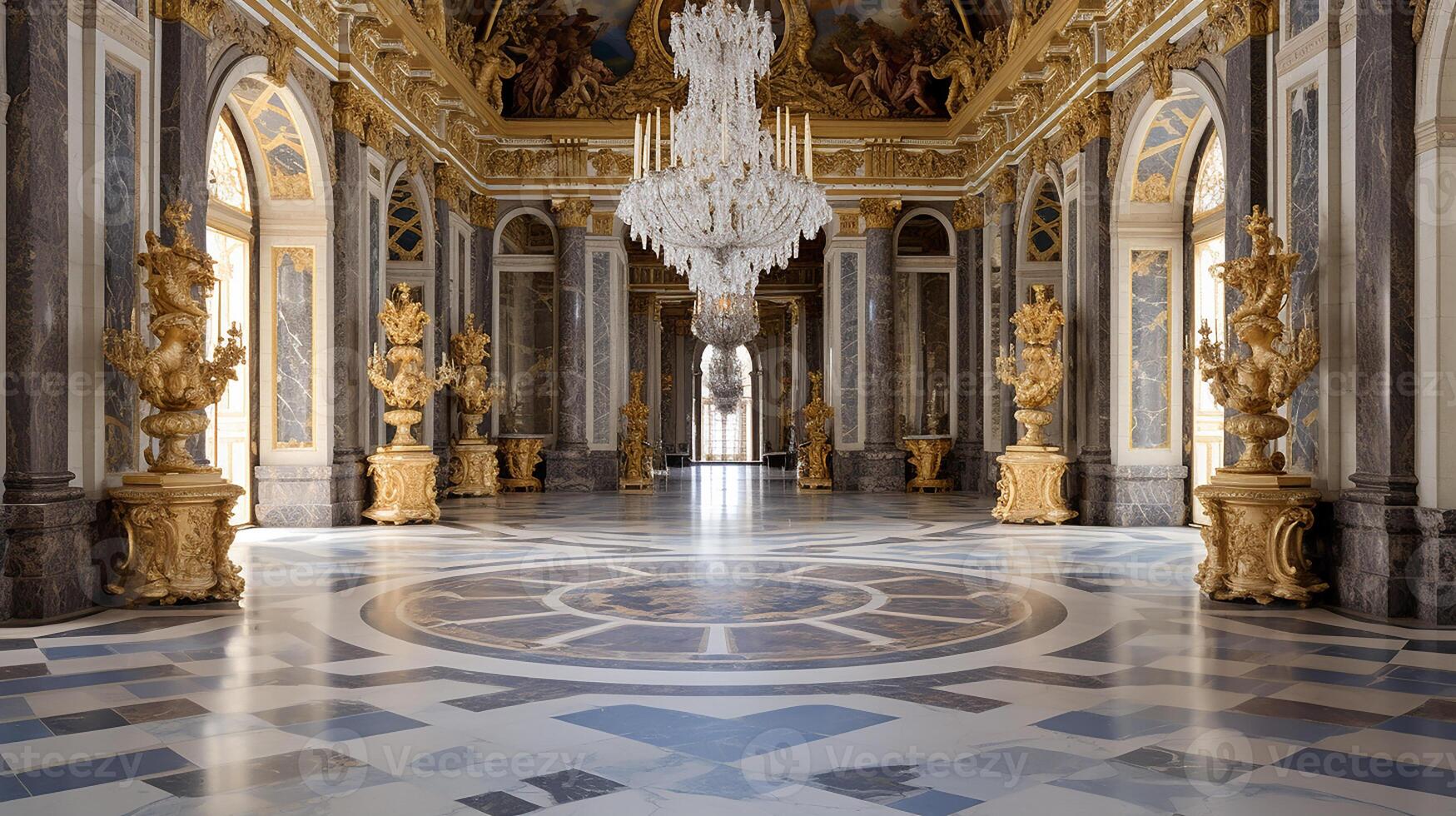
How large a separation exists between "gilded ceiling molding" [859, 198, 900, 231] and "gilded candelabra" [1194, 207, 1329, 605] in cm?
1160

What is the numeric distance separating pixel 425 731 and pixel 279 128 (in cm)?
942

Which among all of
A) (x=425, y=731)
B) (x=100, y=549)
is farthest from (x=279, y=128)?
(x=425, y=731)

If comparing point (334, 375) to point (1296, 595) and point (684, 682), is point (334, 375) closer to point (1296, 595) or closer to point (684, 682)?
point (684, 682)

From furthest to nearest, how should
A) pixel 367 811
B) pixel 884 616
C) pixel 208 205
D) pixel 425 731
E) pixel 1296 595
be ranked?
pixel 208 205 → pixel 1296 595 → pixel 884 616 → pixel 425 731 → pixel 367 811

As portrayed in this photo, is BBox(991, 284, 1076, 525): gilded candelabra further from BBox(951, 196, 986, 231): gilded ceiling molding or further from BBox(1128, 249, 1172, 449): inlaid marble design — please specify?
BBox(951, 196, 986, 231): gilded ceiling molding

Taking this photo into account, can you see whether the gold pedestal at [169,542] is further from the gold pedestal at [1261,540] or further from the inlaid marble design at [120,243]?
the gold pedestal at [1261,540]

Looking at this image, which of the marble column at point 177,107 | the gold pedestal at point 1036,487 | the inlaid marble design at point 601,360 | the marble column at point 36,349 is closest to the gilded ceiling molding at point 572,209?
the inlaid marble design at point 601,360

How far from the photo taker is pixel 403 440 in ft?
43.5

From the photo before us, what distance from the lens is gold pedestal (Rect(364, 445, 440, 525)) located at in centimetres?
1294

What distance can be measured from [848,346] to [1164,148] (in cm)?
774

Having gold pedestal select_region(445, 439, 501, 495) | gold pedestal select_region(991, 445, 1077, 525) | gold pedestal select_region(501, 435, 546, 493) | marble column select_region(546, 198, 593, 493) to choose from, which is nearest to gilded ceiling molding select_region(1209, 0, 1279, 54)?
gold pedestal select_region(991, 445, 1077, 525)

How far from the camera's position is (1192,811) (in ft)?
11.0

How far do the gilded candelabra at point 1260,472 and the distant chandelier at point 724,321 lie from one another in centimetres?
1554

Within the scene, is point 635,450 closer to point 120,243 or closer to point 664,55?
point 664,55
